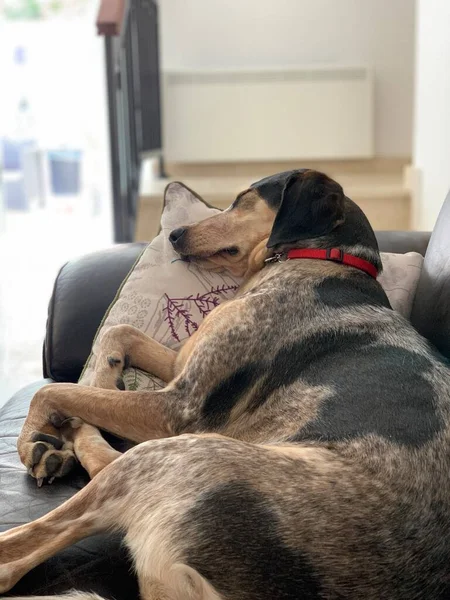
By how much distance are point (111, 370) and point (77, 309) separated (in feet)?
1.28

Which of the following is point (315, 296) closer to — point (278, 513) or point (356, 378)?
point (356, 378)

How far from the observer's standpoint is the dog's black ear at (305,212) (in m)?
2.27

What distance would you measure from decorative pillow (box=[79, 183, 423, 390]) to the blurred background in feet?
10.1

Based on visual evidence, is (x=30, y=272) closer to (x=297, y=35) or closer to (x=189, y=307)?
(x=297, y=35)

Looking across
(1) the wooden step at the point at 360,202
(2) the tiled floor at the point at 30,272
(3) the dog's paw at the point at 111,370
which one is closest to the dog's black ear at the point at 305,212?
(3) the dog's paw at the point at 111,370

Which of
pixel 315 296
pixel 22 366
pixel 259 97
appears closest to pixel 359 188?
pixel 259 97

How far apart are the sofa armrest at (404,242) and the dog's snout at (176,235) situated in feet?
2.24

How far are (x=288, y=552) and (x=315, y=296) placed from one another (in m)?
0.82

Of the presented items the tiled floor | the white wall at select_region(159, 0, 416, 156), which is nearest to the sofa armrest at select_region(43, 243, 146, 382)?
the tiled floor

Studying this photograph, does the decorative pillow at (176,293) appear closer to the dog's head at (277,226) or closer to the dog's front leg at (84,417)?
the dog's head at (277,226)

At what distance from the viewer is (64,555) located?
5.50 feet

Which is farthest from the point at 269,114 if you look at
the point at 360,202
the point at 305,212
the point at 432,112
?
the point at 305,212

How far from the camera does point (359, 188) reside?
6594 mm

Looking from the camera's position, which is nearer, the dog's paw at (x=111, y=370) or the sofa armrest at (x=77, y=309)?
the dog's paw at (x=111, y=370)
